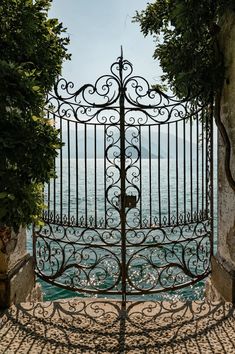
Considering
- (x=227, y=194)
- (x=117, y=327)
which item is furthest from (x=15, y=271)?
(x=227, y=194)

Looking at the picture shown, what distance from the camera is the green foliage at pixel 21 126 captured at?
3.23 metres

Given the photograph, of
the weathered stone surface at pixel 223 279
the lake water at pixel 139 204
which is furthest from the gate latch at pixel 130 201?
the weathered stone surface at pixel 223 279

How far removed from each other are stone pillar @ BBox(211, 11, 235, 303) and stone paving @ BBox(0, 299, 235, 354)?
38 cm

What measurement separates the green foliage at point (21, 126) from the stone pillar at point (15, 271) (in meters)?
0.43

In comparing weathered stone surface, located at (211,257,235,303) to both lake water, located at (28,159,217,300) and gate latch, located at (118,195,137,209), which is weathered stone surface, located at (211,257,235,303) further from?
gate latch, located at (118,195,137,209)

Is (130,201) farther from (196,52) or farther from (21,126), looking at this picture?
(196,52)

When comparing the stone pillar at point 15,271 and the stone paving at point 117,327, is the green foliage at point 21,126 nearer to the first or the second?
the stone pillar at point 15,271

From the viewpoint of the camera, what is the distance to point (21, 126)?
10.8 ft

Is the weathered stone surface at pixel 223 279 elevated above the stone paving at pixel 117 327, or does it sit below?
above

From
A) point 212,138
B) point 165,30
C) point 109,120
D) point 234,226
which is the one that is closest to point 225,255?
point 234,226

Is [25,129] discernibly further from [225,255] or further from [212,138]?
[225,255]

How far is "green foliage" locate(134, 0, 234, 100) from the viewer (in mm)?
3885

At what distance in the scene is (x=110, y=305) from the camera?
12.8ft

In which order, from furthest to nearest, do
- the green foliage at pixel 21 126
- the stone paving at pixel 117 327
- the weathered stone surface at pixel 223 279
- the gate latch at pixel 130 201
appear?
the gate latch at pixel 130 201 → the weathered stone surface at pixel 223 279 → the green foliage at pixel 21 126 → the stone paving at pixel 117 327
